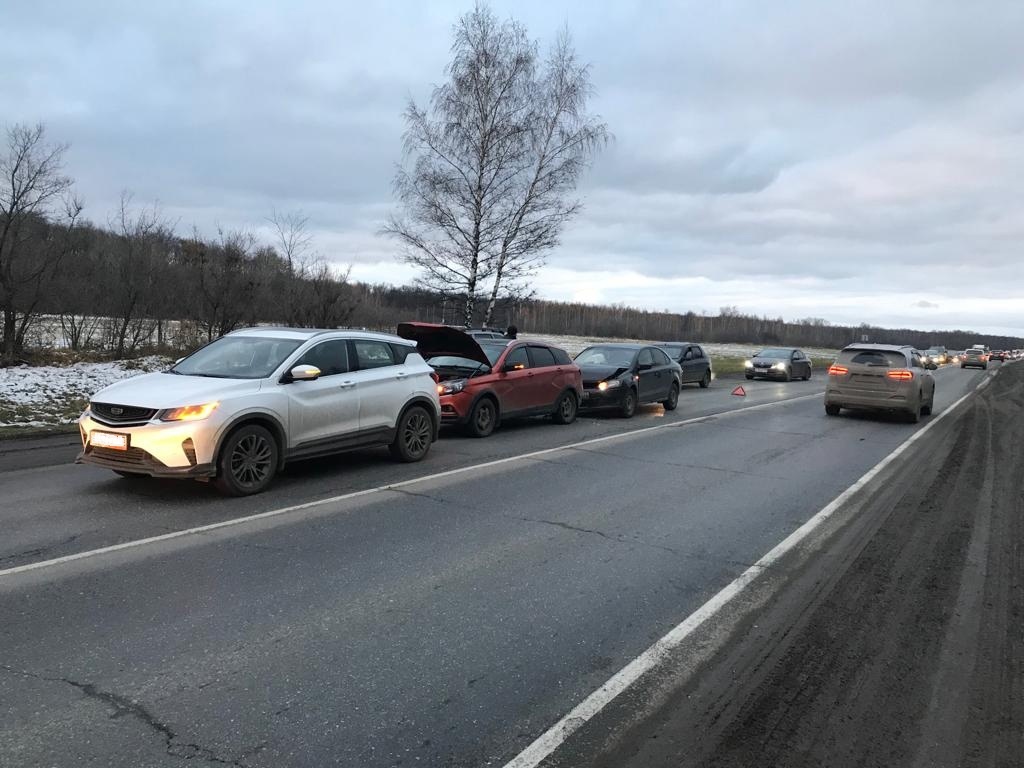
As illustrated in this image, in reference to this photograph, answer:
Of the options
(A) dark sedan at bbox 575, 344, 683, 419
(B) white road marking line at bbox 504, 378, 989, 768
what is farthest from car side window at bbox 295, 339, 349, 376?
(A) dark sedan at bbox 575, 344, 683, 419

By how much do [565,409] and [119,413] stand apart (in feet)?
28.7

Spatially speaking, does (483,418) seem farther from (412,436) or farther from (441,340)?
(412,436)

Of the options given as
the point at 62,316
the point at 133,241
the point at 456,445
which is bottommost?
the point at 456,445

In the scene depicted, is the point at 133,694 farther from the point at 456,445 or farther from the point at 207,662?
the point at 456,445

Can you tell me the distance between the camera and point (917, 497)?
8039 millimetres

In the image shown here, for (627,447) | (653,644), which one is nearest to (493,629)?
(653,644)

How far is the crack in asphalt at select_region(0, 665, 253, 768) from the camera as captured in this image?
2775 millimetres

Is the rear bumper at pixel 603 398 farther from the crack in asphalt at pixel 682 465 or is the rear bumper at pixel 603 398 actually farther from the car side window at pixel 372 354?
the car side window at pixel 372 354

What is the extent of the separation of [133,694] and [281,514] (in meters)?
3.21

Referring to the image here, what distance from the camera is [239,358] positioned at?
25.6ft

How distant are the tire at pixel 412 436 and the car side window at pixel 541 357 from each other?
13.2ft

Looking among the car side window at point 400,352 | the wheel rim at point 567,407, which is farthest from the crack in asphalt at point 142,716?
the wheel rim at point 567,407

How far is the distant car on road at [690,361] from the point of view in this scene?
2464 cm

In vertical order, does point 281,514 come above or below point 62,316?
below
